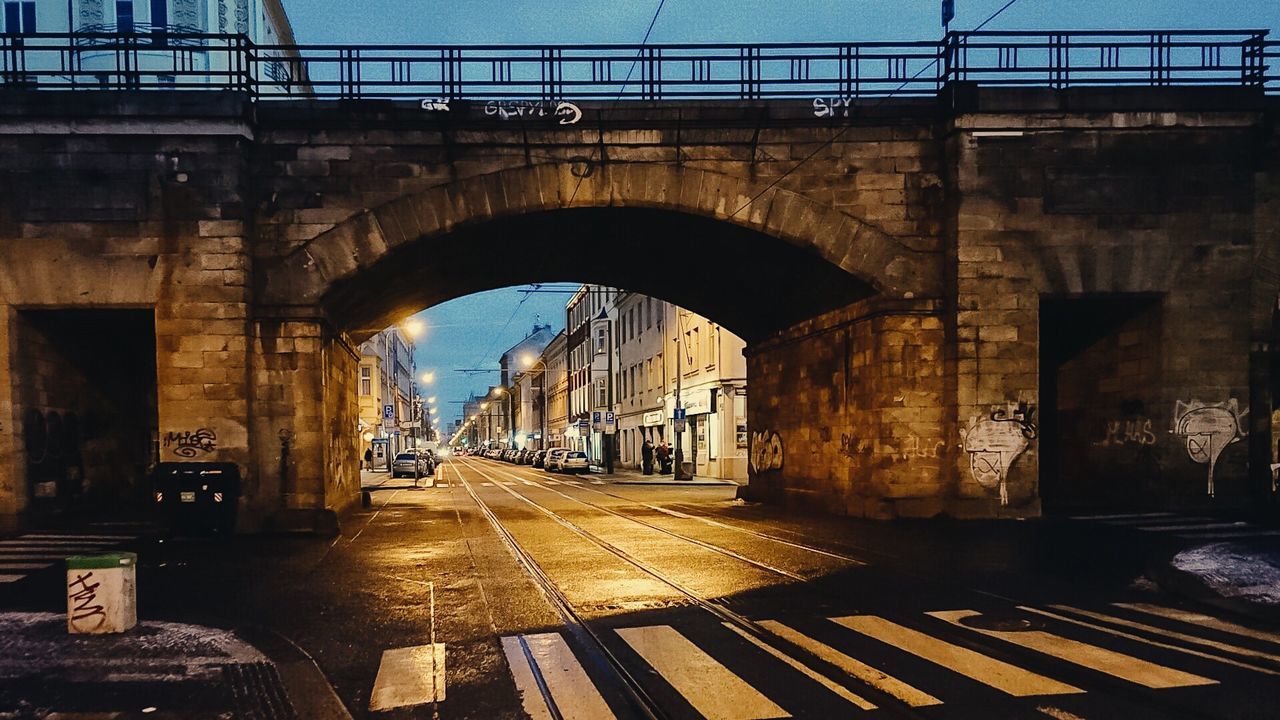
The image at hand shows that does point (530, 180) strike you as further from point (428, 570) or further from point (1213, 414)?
point (1213, 414)

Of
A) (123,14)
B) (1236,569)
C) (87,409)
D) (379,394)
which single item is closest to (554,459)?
(379,394)

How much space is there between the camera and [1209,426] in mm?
15648

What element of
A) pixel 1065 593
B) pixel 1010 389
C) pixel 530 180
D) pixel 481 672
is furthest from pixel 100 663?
pixel 1010 389

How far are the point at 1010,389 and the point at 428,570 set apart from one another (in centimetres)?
1082

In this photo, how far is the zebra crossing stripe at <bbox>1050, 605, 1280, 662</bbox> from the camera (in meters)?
6.48

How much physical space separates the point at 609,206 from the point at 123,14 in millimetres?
34696

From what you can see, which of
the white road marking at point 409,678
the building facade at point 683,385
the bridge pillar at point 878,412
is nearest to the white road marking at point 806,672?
the white road marking at point 409,678

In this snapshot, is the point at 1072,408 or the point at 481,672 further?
the point at 1072,408

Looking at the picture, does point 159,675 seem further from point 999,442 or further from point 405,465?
point 405,465

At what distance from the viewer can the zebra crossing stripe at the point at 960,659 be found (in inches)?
222

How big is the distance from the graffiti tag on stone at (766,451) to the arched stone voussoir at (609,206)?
22.1 ft

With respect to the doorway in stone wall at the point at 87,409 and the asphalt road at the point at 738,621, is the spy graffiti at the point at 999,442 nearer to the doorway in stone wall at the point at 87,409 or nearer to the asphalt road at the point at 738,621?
the asphalt road at the point at 738,621

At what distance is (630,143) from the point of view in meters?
15.8

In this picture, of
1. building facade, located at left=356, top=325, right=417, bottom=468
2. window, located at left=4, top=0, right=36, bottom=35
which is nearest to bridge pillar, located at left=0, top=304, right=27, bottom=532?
building facade, located at left=356, top=325, right=417, bottom=468
